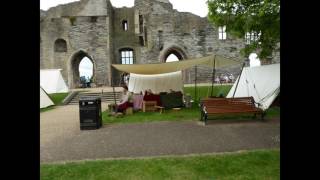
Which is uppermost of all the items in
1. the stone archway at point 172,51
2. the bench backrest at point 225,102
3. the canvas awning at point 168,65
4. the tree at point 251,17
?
the stone archway at point 172,51

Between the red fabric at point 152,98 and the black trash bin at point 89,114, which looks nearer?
the black trash bin at point 89,114

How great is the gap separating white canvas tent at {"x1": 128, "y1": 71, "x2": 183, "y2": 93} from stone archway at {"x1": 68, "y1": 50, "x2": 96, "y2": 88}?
12211 millimetres

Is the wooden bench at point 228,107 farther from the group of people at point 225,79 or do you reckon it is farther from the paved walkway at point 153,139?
the group of people at point 225,79

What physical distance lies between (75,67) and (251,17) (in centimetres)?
2167

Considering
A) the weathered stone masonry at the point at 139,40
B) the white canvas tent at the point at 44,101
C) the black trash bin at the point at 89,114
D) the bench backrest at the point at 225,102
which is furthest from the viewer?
the weathered stone masonry at the point at 139,40

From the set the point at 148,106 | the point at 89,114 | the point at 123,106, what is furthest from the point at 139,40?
the point at 89,114

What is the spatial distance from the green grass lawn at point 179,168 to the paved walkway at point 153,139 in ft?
1.64

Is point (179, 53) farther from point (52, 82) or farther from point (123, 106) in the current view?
point (123, 106)

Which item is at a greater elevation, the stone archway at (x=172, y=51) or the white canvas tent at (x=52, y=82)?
the stone archway at (x=172, y=51)

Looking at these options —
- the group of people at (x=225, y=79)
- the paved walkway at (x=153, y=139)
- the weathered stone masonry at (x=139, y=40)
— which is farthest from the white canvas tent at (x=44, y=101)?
the group of people at (x=225, y=79)

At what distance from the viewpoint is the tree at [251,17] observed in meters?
8.70

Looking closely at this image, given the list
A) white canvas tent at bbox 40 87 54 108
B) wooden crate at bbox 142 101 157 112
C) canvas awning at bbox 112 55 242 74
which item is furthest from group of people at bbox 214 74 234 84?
white canvas tent at bbox 40 87 54 108
